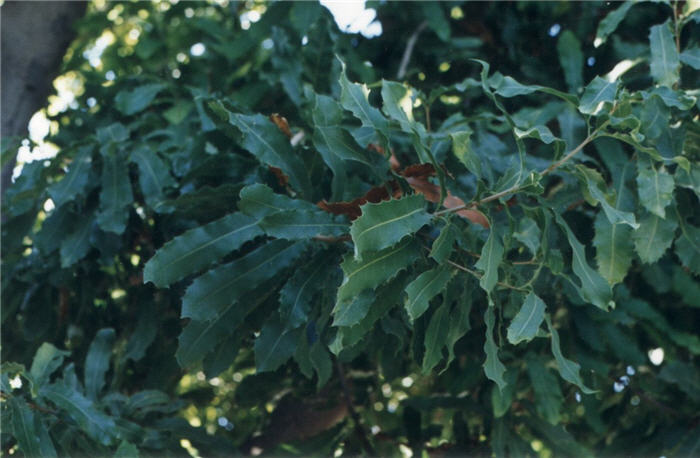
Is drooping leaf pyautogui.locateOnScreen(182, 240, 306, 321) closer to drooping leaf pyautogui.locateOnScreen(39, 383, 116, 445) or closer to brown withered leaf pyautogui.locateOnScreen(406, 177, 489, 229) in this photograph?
→ brown withered leaf pyautogui.locateOnScreen(406, 177, 489, 229)

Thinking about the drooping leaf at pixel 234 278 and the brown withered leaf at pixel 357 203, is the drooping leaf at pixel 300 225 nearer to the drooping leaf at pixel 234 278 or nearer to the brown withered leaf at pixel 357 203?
the brown withered leaf at pixel 357 203

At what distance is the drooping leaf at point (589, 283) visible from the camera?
53.0 inches

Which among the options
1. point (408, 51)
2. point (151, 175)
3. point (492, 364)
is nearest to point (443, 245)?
point (492, 364)

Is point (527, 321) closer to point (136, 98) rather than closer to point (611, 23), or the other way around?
point (611, 23)

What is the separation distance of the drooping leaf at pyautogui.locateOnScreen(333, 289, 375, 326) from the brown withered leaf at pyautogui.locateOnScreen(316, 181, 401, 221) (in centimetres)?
17

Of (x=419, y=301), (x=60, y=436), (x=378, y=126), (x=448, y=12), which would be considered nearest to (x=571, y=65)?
(x=448, y=12)

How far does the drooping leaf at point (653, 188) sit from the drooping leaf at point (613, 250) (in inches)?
3.1

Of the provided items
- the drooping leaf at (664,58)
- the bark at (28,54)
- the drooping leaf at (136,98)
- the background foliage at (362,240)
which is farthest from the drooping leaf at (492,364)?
the bark at (28,54)

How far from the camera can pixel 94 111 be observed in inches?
97.3

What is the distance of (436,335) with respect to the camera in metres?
1.37

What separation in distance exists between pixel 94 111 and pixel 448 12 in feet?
3.61

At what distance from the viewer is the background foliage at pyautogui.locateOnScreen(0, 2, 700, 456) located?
1.37m

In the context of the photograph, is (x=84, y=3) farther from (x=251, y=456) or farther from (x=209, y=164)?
(x=251, y=456)

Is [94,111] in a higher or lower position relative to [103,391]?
higher
